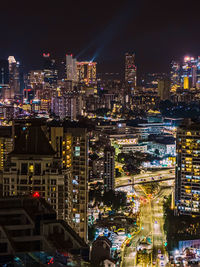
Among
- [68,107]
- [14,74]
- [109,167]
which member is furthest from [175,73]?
[109,167]

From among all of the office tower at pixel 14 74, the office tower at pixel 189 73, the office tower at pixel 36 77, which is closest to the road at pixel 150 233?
the office tower at pixel 189 73

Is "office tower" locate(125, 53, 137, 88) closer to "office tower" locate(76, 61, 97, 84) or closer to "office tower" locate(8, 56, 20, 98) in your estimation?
"office tower" locate(76, 61, 97, 84)


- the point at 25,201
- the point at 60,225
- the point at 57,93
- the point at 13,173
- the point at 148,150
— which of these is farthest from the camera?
the point at 57,93

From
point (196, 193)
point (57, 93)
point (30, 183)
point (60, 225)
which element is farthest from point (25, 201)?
point (57, 93)

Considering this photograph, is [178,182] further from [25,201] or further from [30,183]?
[25,201]

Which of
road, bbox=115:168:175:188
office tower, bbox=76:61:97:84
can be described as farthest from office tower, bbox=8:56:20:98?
road, bbox=115:168:175:188

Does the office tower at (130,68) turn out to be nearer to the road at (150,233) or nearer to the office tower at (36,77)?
the office tower at (36,77)
